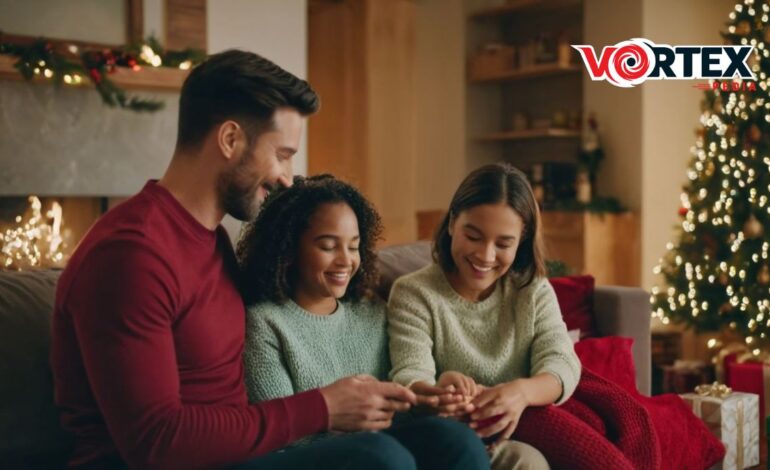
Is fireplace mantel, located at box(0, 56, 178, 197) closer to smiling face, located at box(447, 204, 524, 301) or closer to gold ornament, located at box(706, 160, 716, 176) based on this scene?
gold ornament, located at box(706, 160, 716, 176)

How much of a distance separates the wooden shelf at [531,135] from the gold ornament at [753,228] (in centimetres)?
158

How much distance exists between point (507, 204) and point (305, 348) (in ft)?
1.85

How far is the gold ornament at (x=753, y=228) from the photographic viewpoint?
4688 mm

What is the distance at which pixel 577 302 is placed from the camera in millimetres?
2793

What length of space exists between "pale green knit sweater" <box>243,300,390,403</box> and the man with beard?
0.32ft

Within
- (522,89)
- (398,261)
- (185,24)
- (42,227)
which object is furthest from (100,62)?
(522,89)

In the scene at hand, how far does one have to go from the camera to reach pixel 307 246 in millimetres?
1909

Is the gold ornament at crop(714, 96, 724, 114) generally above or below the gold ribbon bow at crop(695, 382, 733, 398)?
above

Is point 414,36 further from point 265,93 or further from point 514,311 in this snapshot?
point 265,93

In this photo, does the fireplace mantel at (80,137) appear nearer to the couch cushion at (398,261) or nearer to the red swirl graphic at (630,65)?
the couch cushion at (398,261)

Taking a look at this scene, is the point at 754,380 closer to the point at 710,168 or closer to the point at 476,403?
the point at 710,168

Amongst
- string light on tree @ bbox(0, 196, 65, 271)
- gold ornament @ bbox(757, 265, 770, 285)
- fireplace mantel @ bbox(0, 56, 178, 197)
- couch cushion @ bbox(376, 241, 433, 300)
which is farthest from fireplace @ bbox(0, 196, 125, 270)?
gold ornament @ bbox(757, 265, 770, 285)

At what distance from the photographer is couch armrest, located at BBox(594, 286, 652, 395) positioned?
9.25ft

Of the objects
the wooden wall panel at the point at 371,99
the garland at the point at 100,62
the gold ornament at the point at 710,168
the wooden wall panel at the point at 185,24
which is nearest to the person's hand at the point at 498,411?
the garland at the point at 100,62
